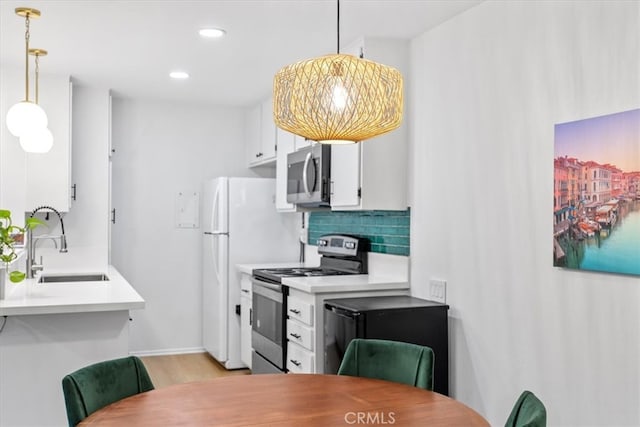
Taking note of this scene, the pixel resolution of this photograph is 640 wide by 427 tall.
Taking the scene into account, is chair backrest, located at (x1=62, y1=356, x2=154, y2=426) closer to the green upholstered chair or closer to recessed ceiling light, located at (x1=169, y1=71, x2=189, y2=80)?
the green upholstered chair

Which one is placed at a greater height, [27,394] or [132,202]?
[132,202]

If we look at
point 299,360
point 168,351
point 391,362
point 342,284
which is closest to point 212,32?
point 342,284

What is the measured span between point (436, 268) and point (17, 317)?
2.15 meters

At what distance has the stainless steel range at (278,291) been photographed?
13.8 feet

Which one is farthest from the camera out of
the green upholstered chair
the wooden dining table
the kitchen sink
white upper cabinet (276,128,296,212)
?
white upper cabinet (276,128,296,212)

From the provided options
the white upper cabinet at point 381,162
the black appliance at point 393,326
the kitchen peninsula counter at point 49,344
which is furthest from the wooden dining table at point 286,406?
the white upper cabinet at point 381,162

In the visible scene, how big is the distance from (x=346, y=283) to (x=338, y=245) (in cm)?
84

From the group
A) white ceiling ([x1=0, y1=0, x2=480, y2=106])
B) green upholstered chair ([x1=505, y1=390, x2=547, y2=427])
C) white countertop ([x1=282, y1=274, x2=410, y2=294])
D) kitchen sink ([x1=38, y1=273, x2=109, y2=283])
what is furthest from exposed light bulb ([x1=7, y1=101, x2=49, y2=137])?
green upholstered chair ([x1=505, y1=390, x2=547, y2=427])

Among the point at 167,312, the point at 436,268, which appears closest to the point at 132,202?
the point at 167,312

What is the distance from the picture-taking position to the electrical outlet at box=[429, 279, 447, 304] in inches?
136

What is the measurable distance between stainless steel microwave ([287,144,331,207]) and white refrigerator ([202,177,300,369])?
62 cm

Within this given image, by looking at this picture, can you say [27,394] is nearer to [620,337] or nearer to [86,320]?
[86,320]

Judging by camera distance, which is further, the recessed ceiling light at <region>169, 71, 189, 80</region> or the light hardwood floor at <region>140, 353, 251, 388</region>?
the light hardwood floor at <region>140, 353, 251, 388</region>

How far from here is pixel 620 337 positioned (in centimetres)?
234
